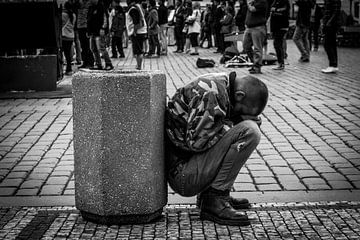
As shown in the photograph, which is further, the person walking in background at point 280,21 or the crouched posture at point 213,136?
the person walking in background at point 280,21

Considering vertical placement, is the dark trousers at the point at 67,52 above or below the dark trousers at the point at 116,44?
above

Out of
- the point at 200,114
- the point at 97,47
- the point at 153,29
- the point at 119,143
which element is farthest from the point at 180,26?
the point at 200,114

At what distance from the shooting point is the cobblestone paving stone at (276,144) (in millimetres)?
6023

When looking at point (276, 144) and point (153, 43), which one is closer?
point (276, 144)

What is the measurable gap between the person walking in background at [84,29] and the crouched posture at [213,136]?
12.0m

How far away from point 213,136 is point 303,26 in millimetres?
13200

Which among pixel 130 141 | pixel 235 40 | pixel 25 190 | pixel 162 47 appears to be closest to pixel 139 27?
pixel 235 40

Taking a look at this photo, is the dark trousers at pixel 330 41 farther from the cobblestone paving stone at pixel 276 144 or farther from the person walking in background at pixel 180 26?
the person walking in background at pixel 180 26

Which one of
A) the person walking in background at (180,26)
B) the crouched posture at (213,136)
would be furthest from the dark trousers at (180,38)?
the crouched posture at (213,136)

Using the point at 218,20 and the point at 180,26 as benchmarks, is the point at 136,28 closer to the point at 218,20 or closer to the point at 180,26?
the point at 180,26

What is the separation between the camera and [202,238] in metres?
4.53

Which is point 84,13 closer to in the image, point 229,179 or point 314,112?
point 314,112

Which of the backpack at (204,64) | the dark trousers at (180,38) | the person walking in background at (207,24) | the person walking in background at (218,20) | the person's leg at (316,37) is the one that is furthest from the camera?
the person walking in background at (207,24)

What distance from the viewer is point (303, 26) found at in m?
17.4
